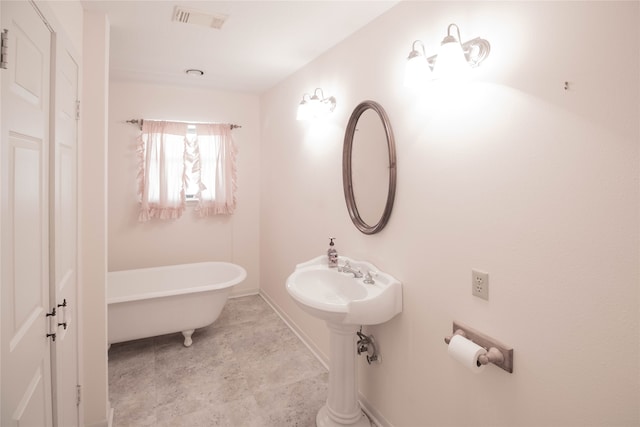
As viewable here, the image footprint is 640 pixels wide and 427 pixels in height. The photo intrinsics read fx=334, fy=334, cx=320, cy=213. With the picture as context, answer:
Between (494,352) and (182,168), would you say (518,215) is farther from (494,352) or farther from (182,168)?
(182,168)

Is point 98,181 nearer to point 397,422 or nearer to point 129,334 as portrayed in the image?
point 129,334

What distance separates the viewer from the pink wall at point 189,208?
11.9ft

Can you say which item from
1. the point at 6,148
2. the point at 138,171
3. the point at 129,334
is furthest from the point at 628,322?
the point at 138,171

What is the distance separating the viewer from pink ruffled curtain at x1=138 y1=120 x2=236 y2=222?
144 inches

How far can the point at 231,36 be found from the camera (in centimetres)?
239

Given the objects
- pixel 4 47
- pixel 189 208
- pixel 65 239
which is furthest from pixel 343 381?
pixel 189 208

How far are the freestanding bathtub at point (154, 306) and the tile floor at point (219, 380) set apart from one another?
21 cm

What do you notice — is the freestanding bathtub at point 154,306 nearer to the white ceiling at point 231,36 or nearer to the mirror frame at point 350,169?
the mirror frame at point 350,169

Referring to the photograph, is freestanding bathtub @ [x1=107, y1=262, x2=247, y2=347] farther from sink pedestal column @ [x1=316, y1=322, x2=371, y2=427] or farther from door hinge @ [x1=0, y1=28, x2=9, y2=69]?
door hinge @ [x1=0, y1=28, x2=9, y2=69]

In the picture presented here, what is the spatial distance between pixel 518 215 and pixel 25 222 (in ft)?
5.59

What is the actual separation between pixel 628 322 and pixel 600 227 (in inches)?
11.1

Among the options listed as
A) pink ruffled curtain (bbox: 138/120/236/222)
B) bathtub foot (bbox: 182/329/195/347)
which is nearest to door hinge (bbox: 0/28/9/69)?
bathtub foot (bbox: 182/329/195/347)

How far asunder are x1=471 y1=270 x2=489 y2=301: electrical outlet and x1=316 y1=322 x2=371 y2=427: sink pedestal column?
31.4 inches

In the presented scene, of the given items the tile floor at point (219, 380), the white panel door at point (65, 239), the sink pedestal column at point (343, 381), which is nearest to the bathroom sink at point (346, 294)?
the sink pedestal column at point (343, 381)
